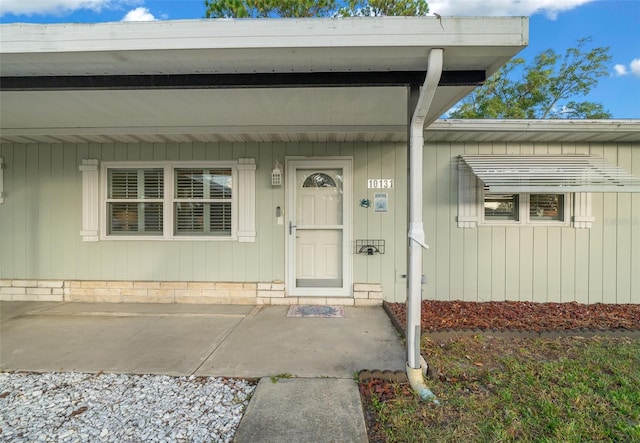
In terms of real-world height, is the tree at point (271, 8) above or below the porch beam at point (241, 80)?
above

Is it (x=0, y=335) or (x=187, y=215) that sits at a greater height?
(x=187, y=215)

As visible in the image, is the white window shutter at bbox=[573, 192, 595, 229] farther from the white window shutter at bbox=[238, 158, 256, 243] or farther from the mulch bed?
the white window shutter at bbox=[238, 158, 256, 243]

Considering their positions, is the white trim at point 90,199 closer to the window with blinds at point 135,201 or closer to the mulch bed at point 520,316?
the window with blinds at point 135,201

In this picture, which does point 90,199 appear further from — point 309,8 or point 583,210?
point 309,8

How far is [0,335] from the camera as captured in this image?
303 centimetres

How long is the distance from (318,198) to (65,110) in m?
2.81

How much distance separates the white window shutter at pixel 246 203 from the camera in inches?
159

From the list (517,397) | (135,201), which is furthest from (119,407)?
(135,201)

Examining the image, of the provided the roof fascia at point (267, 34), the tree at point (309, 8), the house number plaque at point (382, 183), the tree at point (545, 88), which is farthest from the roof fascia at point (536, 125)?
the tree at point (545, 88)

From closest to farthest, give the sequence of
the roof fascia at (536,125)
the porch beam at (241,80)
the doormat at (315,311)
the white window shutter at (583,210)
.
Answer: the porch beam at (241,80), the roof fascia at (536,125), the doormat at (315,311), the white window shutter at (583,210)

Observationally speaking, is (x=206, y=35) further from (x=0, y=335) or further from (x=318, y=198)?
(x=0, y=335)

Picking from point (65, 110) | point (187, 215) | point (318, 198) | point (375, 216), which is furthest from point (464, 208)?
point (65, 110)

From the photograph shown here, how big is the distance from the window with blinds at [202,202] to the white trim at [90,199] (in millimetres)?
1083

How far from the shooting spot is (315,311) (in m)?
3.76
